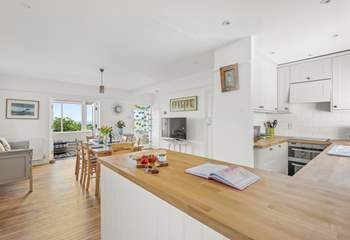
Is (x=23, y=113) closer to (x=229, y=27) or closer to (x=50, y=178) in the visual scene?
(x=50, y=178)

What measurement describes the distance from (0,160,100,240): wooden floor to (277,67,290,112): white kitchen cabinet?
386 cm

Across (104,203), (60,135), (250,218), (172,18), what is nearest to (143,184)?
(250,218)

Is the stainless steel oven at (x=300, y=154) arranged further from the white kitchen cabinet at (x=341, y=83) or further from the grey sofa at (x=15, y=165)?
the grey sofa at (x=15, y=165)

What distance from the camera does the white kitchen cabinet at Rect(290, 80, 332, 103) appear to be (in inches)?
124

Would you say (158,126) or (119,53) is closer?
(119,53)

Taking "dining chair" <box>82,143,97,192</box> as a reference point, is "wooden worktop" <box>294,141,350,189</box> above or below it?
above

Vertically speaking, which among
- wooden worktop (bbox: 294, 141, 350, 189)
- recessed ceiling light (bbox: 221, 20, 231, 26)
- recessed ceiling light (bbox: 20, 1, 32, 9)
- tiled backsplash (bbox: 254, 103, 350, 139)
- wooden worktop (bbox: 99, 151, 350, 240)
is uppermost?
recessed ceiling light (bbox: 20, 1, 32, 9)

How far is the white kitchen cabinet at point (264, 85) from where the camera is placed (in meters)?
2.90

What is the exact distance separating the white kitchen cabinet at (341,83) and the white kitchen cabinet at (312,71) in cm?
9

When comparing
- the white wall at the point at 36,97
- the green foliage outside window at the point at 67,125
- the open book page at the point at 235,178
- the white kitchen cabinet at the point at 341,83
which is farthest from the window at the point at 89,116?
the white kitchen cabinet at the point at 341,83

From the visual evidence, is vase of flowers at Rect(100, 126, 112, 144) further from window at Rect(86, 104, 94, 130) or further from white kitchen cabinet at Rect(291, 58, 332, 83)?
white kitchen cabinet at Rect(291, 58, 332, 83)

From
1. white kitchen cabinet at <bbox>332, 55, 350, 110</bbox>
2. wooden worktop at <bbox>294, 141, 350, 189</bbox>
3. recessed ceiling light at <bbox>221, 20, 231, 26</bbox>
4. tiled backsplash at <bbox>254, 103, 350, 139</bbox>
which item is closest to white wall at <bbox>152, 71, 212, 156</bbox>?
tiled backsplash at <bbox>254, 103, 350, 139</bbox>

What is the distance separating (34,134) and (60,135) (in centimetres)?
164

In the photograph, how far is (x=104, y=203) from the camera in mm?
1600
